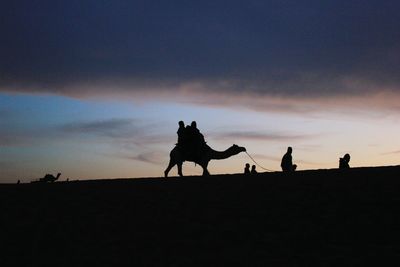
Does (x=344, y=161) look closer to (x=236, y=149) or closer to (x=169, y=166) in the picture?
(x=236, y=149)

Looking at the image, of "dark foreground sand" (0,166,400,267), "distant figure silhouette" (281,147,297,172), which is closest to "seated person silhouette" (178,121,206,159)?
"distant figure silhouette" (281,147,297,172)

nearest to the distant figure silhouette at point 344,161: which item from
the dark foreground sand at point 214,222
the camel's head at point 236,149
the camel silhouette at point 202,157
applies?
the camel's head at point 236,149

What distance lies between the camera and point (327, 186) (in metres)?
16.3

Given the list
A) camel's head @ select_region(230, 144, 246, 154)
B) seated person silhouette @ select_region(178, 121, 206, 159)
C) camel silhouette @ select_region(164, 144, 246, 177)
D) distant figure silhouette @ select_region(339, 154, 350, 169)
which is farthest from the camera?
distant figure silhouette @ select_region(339, 154, 350, 169)

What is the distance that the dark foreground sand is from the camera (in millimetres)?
11625

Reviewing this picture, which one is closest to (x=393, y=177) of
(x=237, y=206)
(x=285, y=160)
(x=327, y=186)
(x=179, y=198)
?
(x=327, y=186)

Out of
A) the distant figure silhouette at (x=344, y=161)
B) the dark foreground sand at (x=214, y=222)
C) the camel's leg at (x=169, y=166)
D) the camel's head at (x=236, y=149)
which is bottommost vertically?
the dark foreground sand at (x=214, y=222)

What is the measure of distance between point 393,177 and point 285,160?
10.6m

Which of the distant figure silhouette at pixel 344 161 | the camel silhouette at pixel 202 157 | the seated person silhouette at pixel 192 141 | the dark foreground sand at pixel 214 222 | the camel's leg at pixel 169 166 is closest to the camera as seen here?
the dark foreground sand at pixel 214 222

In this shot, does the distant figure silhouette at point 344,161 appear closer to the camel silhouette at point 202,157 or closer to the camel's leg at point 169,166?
the camel silhouette at point 202,157

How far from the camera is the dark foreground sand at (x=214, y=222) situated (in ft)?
38.1

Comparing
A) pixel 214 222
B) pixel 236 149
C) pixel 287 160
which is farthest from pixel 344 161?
pixel 214 222

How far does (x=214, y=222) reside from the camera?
14.0 m

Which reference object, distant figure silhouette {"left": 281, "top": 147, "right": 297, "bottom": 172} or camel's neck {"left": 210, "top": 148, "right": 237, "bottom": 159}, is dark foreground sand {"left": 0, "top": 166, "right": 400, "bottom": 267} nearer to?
camel's neck {"left": 210, "top": 148, "right": 237, "bottom": 159}
